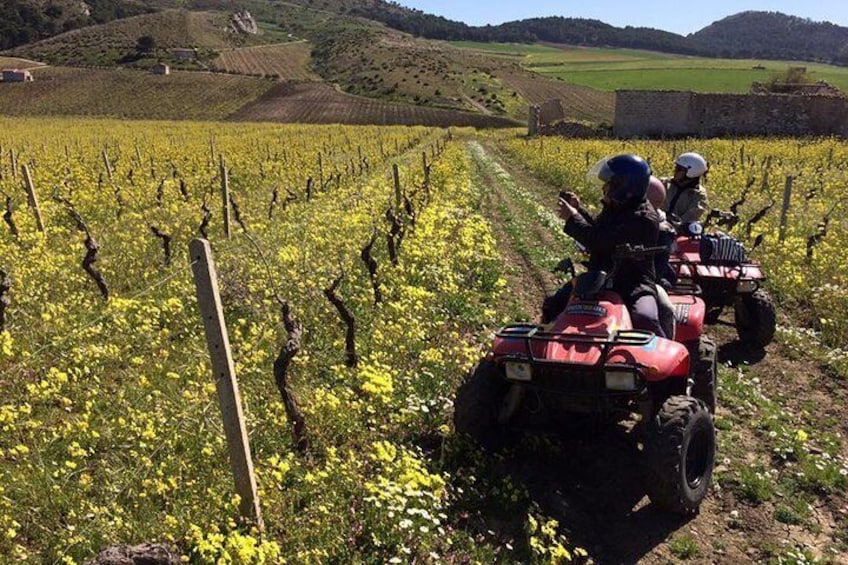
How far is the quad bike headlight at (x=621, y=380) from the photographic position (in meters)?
3.78

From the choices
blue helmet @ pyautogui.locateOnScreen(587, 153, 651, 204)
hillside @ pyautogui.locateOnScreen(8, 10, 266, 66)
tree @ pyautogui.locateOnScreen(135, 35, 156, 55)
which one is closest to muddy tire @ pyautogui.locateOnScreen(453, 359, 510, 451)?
blue helmet @ pyautogui.locateOnScreen(587, 153, 651, 204)

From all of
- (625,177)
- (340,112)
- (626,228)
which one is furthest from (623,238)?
(340,112)

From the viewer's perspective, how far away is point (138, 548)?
2.98 metres

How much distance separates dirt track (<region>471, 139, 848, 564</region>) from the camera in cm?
388

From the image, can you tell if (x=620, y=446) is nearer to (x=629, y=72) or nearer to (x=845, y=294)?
(x=845, y=294)

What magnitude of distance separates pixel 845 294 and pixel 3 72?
93636 millimetres

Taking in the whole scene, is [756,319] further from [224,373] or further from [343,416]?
[224,373]

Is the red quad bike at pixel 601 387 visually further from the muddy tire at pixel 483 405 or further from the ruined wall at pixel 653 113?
the ruined wall at pixel 653 113

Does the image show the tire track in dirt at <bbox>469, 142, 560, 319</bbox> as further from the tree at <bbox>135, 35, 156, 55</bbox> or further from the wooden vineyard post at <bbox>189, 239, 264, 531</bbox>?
the tree at <bbox>135, 35, 156, 55</bbox>

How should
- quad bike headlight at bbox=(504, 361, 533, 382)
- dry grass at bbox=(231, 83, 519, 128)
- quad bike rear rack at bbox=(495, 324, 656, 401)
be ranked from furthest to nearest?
1. dry grass at bbox=(231, 83, 519, 128)
2. quad bike headlight at bbox=(504, 361, 533, 382)
3. quad bike rear rack at bbox=(495, 324, 656, 401)

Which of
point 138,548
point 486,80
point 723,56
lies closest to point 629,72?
point 486,80

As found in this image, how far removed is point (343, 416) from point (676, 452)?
2.30 meters

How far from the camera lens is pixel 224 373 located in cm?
345

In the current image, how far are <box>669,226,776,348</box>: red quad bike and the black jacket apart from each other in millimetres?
2430
